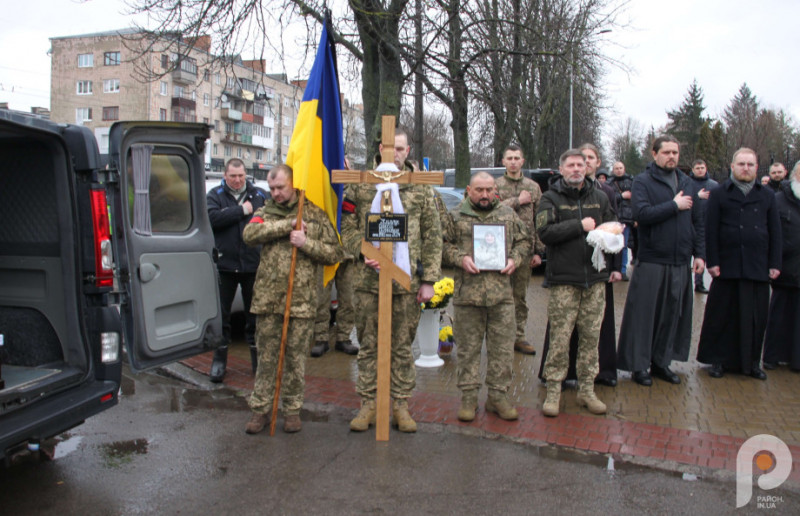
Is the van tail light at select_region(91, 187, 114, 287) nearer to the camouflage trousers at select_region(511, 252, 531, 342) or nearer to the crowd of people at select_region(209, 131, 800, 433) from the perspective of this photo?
the crowd of people at select_region(209, 131, 800, 433)

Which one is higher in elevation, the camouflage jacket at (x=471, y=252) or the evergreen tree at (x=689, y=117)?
the evergreen tree at (x=689, y=117)

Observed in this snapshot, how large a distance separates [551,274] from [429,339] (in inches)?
69.9

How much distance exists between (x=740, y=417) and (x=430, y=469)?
2662 mm

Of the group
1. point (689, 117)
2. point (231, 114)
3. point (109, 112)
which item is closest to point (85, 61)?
point (109, 112)

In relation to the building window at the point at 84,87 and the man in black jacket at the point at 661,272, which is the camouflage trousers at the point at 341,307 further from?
the building window at the point at 84,87

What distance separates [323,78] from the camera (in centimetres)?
515

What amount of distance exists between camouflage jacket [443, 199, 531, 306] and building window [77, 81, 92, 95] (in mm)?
59177

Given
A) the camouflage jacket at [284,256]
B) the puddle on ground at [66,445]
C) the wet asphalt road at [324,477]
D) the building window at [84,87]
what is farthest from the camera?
the building window at [84,87]

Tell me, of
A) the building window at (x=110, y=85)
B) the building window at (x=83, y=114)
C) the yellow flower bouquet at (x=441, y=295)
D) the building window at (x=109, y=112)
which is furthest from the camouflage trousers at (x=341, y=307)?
the building window at (x=83, y=114)

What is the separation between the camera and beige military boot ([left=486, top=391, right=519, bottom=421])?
4909 millimetres

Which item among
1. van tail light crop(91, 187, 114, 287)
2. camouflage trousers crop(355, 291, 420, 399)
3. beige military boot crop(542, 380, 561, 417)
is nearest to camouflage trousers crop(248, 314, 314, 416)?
camouflage trousers crop(355, 291, 420, 399)

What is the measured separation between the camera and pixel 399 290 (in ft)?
15.3

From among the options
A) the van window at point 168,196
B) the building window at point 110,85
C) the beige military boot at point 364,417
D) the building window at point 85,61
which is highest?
the building window at point 85,61

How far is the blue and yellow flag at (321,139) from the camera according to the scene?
4875 millimetres
